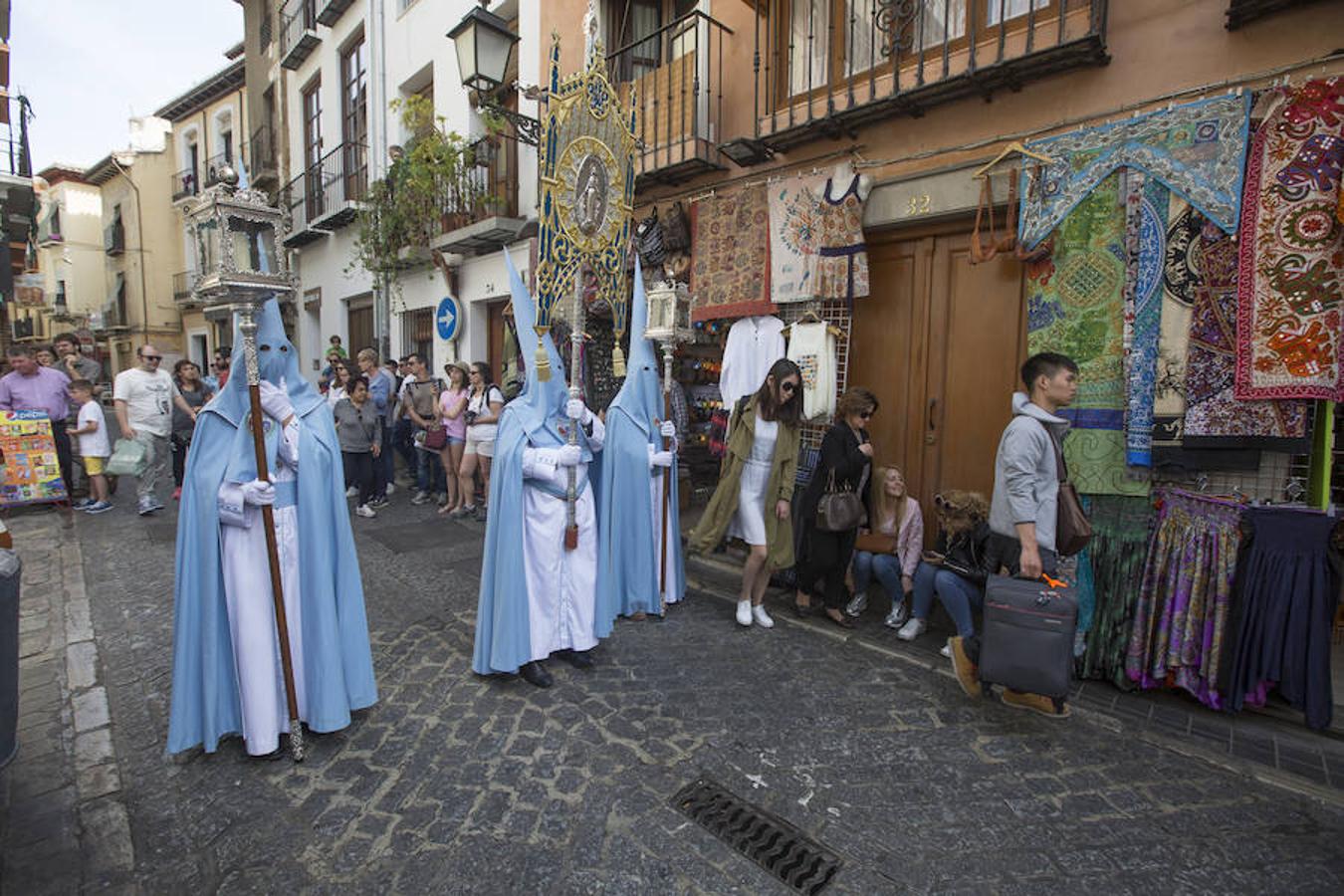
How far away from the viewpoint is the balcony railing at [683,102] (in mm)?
6113

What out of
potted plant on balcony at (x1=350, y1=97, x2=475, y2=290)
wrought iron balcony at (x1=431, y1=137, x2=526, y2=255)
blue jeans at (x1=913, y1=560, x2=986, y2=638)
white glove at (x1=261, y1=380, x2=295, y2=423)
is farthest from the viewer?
potted plant on balcony at (x1=350, y1=97, x2=475, y2=290)

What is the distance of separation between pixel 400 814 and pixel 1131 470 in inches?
155

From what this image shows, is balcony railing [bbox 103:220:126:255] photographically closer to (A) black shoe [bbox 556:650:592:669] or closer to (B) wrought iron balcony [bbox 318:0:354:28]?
(B) wrought iron balcony [bbox 318:0:354:28]

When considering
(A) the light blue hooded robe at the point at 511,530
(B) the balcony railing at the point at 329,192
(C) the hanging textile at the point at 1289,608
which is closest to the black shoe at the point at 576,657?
(A) the light blue hooded robe at the point at 511,530

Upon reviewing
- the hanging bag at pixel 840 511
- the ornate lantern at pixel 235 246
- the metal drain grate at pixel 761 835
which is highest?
the ornate lantern at pixel 235 246

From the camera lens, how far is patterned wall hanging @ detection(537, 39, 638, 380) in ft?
11.8

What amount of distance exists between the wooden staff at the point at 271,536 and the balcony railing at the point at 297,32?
13.5 m

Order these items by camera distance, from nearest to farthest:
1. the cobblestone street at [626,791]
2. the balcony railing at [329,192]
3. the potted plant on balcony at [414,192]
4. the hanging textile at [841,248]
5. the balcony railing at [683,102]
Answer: the cobblestone street at [626,791] < the hanging textile at [841,248] < the balcony railing at [683,102] < the potted plant on balcony at [414,192] < the balcony railing at [329,192]

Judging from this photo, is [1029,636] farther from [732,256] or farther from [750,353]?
[732,256]

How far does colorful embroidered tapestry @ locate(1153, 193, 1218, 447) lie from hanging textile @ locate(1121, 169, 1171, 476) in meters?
0.03

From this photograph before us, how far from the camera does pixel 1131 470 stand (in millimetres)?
3637

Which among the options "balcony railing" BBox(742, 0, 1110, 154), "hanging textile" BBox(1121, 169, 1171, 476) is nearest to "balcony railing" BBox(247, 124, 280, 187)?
"balcony railing" BBox(742, 0, 1110, 154)

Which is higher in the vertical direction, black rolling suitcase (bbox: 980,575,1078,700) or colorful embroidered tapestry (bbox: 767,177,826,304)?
colorful embroidered tapestry (bbox: 767,177,826,304)

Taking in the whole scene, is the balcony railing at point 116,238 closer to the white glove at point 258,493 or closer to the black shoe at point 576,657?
the white glove at point 258,493
